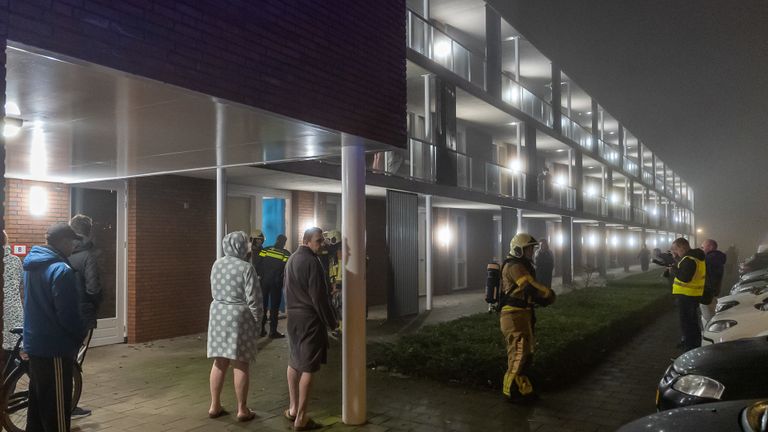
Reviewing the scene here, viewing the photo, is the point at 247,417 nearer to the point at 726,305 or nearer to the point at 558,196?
the point at 726,305

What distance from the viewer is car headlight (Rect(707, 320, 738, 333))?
6.92m

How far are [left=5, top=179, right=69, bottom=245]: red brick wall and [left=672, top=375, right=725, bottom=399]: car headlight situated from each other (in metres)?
8.67

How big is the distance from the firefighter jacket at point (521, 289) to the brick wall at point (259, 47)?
1.87 meters

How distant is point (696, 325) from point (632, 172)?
33.2 m

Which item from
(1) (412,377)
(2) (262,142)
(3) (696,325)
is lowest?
(1) (412,377)

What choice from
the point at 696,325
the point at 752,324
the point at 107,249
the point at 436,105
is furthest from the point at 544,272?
the point at 107,249

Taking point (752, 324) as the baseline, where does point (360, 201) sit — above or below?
above

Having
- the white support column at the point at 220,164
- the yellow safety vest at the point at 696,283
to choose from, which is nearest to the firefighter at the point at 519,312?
the yellow safety vest at the point at 696,283

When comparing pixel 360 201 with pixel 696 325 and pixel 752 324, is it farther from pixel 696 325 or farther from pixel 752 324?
pixel 696 325

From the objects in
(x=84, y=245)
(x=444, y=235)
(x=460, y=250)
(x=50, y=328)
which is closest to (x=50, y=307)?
(x=50, y=328)

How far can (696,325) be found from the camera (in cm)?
823

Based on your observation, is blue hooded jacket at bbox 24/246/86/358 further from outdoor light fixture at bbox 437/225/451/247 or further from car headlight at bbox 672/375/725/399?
outdoor light fixture at bbox 437/225/451/247

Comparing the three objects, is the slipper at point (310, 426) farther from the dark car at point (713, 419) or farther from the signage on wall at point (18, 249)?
the signage on wall at point (18, 249)

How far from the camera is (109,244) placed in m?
9.67
